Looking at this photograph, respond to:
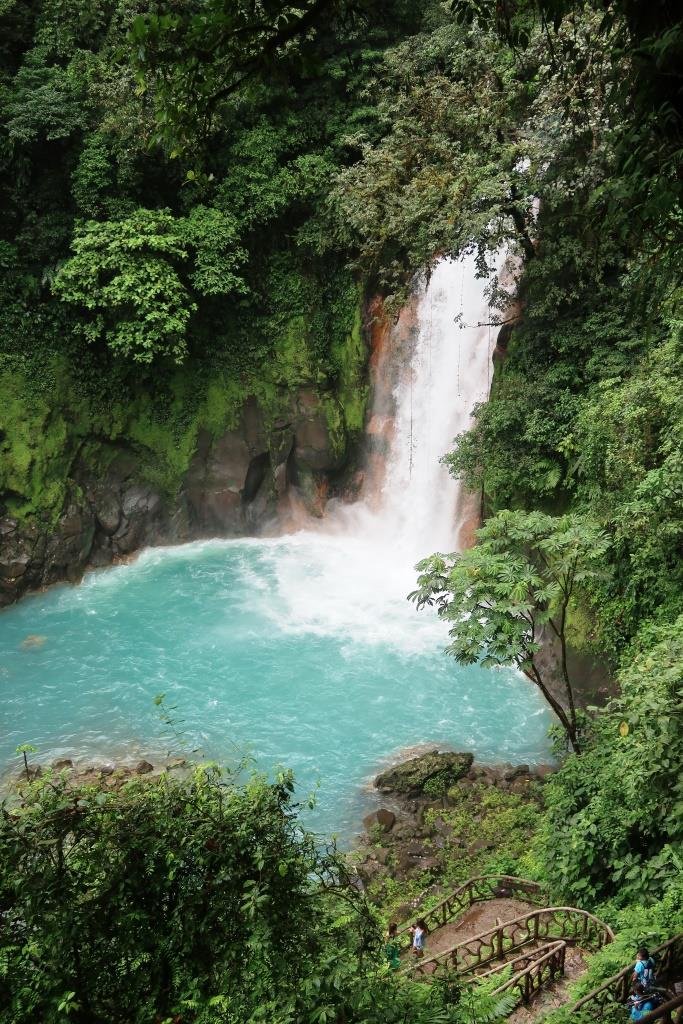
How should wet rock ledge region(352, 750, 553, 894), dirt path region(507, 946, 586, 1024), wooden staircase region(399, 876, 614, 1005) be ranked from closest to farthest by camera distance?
dirt path region(507, 946, 586, 1024)
wooden staircase region(399, 876, 614, 1005)
wet rock ledge region(352, 750, 553, 894)

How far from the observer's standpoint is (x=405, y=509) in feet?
61.6

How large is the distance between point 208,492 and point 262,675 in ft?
20.8

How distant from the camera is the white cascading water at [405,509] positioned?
53.5ft

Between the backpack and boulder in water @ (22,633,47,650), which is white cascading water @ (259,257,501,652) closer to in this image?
boulder in water @ (22,633,47,650)

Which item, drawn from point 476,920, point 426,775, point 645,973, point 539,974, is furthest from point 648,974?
point 426,775

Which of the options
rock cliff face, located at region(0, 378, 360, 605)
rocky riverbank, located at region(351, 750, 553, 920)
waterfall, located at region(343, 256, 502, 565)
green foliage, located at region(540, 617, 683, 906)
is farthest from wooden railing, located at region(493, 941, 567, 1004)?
rock cliff face, located at region(0, 378, 360, 605)

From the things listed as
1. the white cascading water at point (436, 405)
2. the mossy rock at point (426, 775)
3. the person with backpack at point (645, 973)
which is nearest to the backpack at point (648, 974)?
the person with backpack at point (645, 973)

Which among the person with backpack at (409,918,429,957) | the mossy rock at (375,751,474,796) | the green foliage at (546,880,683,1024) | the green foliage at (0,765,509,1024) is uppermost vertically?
the green foliage at (0,765,509,1024)

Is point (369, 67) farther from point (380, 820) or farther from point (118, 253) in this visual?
point (380, 820)

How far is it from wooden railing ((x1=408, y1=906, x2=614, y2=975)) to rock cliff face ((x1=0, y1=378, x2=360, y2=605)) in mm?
12670

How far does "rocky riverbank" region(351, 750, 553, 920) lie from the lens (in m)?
9.98

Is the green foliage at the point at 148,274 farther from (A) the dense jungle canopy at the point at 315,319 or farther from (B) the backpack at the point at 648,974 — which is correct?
(B) the backpack at the point at 648,974

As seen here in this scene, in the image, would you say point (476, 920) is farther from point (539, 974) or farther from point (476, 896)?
point (539, 974)

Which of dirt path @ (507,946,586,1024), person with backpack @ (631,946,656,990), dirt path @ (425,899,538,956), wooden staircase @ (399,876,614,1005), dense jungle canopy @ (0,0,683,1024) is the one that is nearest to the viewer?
Result: dense jungle canopy @ (0,0,683,1024)
